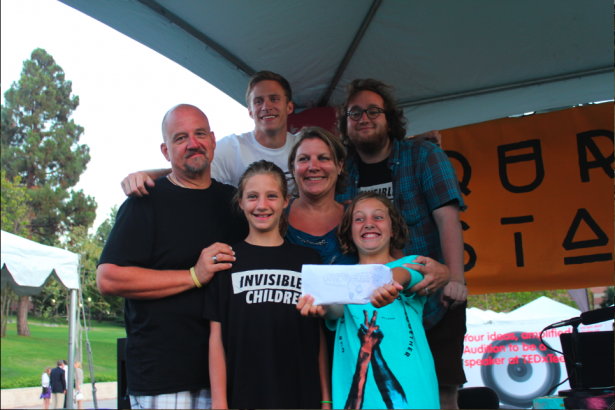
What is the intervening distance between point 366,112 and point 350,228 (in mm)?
790

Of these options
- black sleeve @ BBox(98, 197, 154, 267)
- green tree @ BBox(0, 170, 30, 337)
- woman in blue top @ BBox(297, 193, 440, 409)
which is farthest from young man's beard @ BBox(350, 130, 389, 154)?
green tree @ BBox(0, 170, 30, 337)

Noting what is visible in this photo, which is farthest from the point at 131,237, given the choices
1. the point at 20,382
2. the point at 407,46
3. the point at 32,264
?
the point at 20,382

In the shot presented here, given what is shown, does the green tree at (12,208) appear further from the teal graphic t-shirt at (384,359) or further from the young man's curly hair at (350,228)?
the teal graphic t-shirt at (384,359)

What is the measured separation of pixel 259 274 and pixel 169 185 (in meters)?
0.58

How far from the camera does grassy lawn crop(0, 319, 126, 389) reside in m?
21.5

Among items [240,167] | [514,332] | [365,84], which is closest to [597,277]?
[365,84]

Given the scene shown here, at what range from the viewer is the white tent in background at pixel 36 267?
5.11 metres

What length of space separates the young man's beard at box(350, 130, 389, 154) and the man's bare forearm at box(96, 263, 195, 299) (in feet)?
3.75

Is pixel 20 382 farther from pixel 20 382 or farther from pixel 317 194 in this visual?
pixel 317 194

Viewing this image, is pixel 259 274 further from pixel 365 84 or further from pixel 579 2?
pixel 579 2

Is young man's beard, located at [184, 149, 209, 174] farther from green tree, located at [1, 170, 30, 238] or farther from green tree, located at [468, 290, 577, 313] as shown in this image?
green tree, located at [468, 290, 577, 313]

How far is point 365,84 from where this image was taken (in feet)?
8.20

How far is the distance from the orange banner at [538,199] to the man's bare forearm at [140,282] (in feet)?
10.4

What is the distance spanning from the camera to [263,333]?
163 centimetres
